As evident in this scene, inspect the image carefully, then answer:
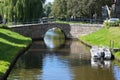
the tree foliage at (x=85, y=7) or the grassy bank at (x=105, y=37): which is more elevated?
the tree foliage at (x=85, y=7)

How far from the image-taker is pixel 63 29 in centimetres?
9894

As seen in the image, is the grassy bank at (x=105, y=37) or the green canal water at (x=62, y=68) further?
the grassy bank at (x=105, y=37)

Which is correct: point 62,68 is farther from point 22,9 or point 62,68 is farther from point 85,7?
point 85,7

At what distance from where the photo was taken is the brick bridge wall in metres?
92.9

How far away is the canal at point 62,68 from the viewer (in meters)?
42.6

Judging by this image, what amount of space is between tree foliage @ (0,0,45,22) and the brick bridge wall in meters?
3.61

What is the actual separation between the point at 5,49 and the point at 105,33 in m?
33.8

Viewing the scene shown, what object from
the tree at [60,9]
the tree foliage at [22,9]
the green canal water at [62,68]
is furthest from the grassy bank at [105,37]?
the tree at [60,9]

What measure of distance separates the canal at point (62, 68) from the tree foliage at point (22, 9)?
33.0 metres

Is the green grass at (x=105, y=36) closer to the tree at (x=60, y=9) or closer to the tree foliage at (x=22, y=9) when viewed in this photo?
the tree foliage at (x=22, y=9)

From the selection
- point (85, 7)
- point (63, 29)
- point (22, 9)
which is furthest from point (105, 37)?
point (85, 7)

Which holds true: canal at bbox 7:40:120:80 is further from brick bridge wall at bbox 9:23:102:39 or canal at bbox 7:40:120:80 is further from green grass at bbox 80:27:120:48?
brick bridge wall at bbox 9:23:102:39

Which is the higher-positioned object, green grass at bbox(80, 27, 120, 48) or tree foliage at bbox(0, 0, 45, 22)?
tree foliage at bbox(0, 0, 45, 22)

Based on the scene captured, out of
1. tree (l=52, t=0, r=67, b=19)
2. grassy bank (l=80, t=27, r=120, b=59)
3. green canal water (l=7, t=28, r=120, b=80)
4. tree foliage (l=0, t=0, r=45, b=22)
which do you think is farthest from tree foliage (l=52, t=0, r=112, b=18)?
green canal water (l=7, t=28, r=120, b=80)
